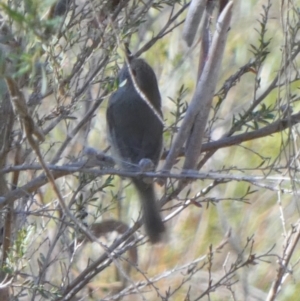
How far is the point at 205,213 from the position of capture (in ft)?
17.5

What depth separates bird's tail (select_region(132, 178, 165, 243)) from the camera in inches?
110

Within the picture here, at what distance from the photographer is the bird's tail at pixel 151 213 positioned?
2.80 m

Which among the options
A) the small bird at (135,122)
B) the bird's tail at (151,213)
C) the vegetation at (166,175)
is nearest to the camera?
the vegetation at (166,175)

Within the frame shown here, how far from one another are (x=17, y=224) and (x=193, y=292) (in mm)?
2435

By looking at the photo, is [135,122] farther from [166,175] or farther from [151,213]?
[166,175]

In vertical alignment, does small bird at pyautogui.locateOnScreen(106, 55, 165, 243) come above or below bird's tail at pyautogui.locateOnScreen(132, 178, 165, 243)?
above

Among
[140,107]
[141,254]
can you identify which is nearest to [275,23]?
[141,254]

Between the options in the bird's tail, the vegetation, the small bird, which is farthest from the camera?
the small bird

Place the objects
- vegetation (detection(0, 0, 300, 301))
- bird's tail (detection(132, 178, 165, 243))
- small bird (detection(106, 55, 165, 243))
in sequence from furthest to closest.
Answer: small bird (detection(106, 55, 165, 243)), bird's tail (detection(132, 178, 165, 243)), vegetation (detection(0, 0, 300, 301))

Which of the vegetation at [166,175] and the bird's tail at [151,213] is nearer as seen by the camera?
the vegetation at [166,175]

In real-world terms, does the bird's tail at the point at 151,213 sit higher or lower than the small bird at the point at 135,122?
lower

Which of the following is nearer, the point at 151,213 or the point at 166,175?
the point at 166,175

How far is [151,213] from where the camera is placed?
2.85 metres

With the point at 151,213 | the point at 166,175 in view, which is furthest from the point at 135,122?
the point at 166,175
